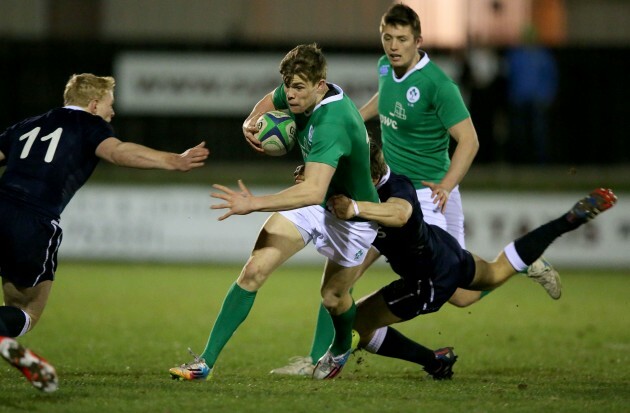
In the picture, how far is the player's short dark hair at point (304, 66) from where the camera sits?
20.5ft

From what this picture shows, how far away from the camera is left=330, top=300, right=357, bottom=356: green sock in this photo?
693cm

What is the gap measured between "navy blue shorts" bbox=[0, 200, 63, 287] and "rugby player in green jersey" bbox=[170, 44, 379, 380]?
1029 millimetres

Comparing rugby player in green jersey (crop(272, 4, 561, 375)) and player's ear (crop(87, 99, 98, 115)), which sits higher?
player's ear (crop(87, 99, 98, 115))

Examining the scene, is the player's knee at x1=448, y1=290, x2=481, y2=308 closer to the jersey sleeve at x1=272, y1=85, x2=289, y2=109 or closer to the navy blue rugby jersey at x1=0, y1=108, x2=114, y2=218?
the jersey sleeve at x1=272, y1=85, x2=289, y2=109

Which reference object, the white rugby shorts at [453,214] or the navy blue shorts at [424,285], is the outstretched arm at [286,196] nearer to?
the navy blue shorts at [424,285]

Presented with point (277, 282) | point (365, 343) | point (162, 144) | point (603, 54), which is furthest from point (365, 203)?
point (603, 54)

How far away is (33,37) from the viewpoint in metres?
15.2

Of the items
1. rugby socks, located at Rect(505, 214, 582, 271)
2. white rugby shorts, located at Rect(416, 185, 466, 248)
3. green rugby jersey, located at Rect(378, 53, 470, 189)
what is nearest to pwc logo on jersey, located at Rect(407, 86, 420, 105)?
green rugby jersey, located at Rect(378, 53, 470, 189)

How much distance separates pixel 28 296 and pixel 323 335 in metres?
2.15

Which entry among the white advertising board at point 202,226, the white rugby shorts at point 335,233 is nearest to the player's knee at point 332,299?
the white rugby shorts at point 335,233

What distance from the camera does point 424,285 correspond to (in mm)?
6941

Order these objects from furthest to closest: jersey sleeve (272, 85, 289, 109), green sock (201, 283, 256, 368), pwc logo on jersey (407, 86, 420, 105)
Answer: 1. pwc logo on jersey (407, 86, 420, 105)
2. jersey sleeve (272, 85, 289, 109)
3. green sock (201, 283, 256, 368)

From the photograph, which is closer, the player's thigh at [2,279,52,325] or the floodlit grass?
the floodlit grass

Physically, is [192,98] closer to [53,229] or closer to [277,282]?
[277,282]
